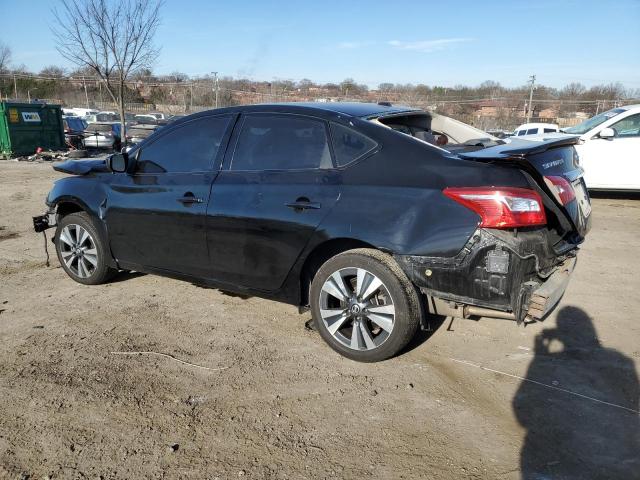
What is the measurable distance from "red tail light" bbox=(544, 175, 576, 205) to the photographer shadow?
3.61 ft

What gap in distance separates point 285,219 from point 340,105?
107 cm

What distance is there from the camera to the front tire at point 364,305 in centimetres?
317

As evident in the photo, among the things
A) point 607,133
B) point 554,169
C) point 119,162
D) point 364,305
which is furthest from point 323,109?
point 607,133

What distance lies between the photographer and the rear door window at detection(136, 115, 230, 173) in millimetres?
4023

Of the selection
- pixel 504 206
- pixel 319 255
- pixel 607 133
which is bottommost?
pixel 319 255

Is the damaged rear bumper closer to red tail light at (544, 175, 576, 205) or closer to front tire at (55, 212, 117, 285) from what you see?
red tail light at (544, 175, 576, 205)

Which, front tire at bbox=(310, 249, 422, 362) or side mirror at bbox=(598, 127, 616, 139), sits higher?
side mirror at bbox=(598, 127, 616, 139)

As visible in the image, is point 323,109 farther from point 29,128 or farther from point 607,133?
point 29,128

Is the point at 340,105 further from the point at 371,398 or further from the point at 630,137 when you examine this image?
the point at 630,137

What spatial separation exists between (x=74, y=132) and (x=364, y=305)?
74.6 feet

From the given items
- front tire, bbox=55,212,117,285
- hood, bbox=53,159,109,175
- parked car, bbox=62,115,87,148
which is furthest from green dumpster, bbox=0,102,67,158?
front tire, bbox=55,212,117,285

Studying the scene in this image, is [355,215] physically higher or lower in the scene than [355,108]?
lower

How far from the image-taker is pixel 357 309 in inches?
131

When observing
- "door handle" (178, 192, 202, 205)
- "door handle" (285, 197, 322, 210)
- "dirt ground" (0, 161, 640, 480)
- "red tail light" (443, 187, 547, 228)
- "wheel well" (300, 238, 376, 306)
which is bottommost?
"dirt ground" (0, 161, 640, 480)
